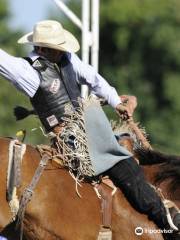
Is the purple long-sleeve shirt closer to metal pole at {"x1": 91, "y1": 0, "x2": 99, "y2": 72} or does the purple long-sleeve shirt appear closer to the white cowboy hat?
the white cowboy hat

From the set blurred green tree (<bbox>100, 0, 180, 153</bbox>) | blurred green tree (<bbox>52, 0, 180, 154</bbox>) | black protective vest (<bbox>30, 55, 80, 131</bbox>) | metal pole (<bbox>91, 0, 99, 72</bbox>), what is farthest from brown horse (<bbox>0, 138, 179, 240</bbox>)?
blurred green tree (<bbox>100, 0, 180, 153</bbox>)

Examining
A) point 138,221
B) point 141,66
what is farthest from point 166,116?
point 138,221

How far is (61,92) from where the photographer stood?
6.90 meters

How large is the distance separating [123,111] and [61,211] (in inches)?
40.4

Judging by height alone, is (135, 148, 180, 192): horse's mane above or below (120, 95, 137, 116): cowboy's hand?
below

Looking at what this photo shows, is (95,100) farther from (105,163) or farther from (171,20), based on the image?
(171,20)

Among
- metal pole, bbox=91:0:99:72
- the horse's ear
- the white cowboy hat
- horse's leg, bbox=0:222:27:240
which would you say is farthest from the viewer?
metal pole, bbox=91:0:99:72

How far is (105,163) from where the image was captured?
272 inches

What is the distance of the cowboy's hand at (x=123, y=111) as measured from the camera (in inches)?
283

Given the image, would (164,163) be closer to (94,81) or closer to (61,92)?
(94,81)

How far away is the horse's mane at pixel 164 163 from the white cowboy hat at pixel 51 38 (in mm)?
1083

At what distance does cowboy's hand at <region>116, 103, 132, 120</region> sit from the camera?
7.18m

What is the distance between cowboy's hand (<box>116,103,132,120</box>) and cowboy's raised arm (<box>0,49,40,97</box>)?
32.6 inches

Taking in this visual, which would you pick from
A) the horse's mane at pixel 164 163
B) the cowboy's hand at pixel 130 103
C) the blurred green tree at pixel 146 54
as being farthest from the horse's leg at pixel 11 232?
the blurred green tree at pixel 146 54
